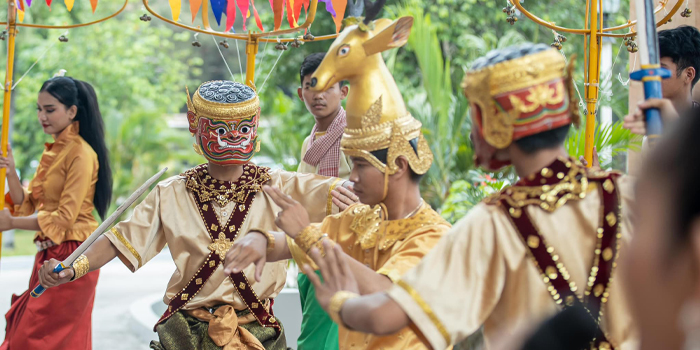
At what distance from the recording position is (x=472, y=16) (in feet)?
40.6

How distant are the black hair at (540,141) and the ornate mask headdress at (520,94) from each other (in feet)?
0.08

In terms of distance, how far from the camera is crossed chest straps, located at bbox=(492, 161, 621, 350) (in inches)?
76.0

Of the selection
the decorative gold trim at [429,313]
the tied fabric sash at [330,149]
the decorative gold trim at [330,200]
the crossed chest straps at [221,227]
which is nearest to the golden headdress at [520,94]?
the decorative gold trim at [429,313]

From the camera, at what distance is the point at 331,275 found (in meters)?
2.14

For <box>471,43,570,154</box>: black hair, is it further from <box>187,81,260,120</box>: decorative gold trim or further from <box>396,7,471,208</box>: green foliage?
<box>396,7,471,208</box>: green foliage

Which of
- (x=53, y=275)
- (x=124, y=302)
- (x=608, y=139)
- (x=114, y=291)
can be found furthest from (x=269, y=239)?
(x=114, y=291)

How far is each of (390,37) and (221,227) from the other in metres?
1.48

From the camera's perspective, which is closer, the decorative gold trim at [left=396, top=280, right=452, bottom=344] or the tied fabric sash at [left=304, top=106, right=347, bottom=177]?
the decorative gold trim at [left=396, top=280, right=452, bottom=344]

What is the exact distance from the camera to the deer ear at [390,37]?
2.62 meters

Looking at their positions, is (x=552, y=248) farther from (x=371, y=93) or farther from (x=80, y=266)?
(x=80, y=266)

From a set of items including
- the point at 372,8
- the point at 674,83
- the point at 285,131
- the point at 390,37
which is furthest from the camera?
the point at 285,131

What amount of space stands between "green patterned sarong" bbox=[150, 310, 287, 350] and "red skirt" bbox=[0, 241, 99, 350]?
5.29ft

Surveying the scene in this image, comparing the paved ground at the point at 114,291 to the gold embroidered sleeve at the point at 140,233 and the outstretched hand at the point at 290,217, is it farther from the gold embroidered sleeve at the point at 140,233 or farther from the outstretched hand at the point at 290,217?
the outstretched hand at the point at 290,217

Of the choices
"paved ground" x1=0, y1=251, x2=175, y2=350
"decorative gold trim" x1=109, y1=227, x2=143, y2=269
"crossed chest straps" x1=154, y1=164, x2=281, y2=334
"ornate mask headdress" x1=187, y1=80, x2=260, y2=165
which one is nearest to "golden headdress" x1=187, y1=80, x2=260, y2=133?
"ornate mask headdress" x1=187, y1=80, x2=260, y2=165
